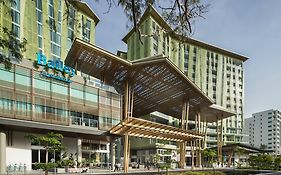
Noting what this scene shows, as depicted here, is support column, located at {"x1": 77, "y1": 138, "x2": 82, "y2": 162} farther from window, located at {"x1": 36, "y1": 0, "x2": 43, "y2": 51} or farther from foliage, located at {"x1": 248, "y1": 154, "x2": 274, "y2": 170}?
foliage, located at {"x1": 248, "y1": 154, "x2": 274, "y2": 170}

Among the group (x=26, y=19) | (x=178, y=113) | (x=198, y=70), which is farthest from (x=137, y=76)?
(x=198, y=70)

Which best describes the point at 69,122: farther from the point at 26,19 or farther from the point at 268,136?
the point at 268,136

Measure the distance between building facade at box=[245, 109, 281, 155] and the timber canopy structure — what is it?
328ft

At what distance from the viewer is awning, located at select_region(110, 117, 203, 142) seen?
39.7 metres

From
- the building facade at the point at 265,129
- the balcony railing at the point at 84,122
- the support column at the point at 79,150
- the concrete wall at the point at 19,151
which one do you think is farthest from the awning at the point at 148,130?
the building facade at the point at 265,129

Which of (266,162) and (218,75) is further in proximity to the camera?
(218,75)

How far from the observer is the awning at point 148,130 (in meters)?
39.7

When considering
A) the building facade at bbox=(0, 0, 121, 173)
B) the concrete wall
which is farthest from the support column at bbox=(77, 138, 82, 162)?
the concrete wall

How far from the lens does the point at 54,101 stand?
40594 millimetres

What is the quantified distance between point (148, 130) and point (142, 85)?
7310mm

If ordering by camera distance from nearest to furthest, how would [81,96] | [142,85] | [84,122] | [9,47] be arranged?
[9,47] → [81,96] → [84,122] → [142,85]

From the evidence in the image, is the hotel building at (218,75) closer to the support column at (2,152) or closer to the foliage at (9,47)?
the support column at (2,152)

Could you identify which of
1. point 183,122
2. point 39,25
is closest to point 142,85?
point 183,122

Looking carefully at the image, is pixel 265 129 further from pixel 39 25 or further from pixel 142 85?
pixel 39 25
